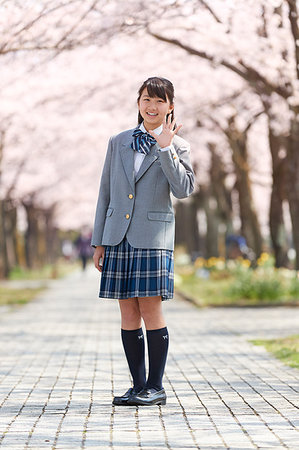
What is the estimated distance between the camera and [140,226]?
18.5ft

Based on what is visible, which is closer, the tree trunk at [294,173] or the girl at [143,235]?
the girl at [143,235]

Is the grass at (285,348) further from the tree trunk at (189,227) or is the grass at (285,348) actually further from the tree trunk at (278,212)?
the tree trunk at (189,227)

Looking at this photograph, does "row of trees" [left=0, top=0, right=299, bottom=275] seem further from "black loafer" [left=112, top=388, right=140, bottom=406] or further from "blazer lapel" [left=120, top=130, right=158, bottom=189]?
"black loafer" [left=112, top=388, right=140, bottom=406]

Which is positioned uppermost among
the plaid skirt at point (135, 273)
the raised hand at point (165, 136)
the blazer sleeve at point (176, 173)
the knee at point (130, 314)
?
the raised hand at point (165, 136)

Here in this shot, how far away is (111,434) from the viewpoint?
4.74 metres

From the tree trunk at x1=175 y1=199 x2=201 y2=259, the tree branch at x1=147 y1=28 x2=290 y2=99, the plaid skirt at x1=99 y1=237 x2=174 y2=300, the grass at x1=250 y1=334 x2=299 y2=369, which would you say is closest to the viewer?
the plaid skirt at x1=99 y1=237 x2=174 y2=300

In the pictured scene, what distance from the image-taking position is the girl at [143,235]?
18.5 ft

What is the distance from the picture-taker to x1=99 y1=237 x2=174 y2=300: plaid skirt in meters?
5.61

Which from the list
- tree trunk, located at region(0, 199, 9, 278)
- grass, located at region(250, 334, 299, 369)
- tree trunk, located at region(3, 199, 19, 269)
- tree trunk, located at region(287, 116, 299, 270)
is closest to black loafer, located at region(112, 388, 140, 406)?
Answer: grass, located at region(250, 334, 299, 369)

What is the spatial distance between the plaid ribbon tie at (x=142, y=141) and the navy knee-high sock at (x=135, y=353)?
45.4 inches

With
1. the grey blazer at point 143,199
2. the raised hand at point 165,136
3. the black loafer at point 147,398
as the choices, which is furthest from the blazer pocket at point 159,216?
the black loafer at point 147,398

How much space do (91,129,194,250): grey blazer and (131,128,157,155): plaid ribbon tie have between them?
35 mm

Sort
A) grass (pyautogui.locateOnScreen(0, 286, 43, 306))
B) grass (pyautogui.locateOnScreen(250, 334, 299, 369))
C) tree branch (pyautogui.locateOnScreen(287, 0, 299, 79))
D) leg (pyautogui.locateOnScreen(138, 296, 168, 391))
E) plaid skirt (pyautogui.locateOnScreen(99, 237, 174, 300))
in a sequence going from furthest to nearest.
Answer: grass (pyautogui.locateOnScreen(0, 286, 43, 306)) → tree branch (pyautogui.locateOnScreen(287, 0, 299, 79)) → grass (pyautogui.locateOnScreen(250, 334, 299, 369)) → leg (pyautogui.locateOnScreen(138, 296, 168, 391)) → plaid skirt (pyautogui.locateOnScreen(99, 237, 174, 300))

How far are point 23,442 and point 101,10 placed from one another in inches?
303
